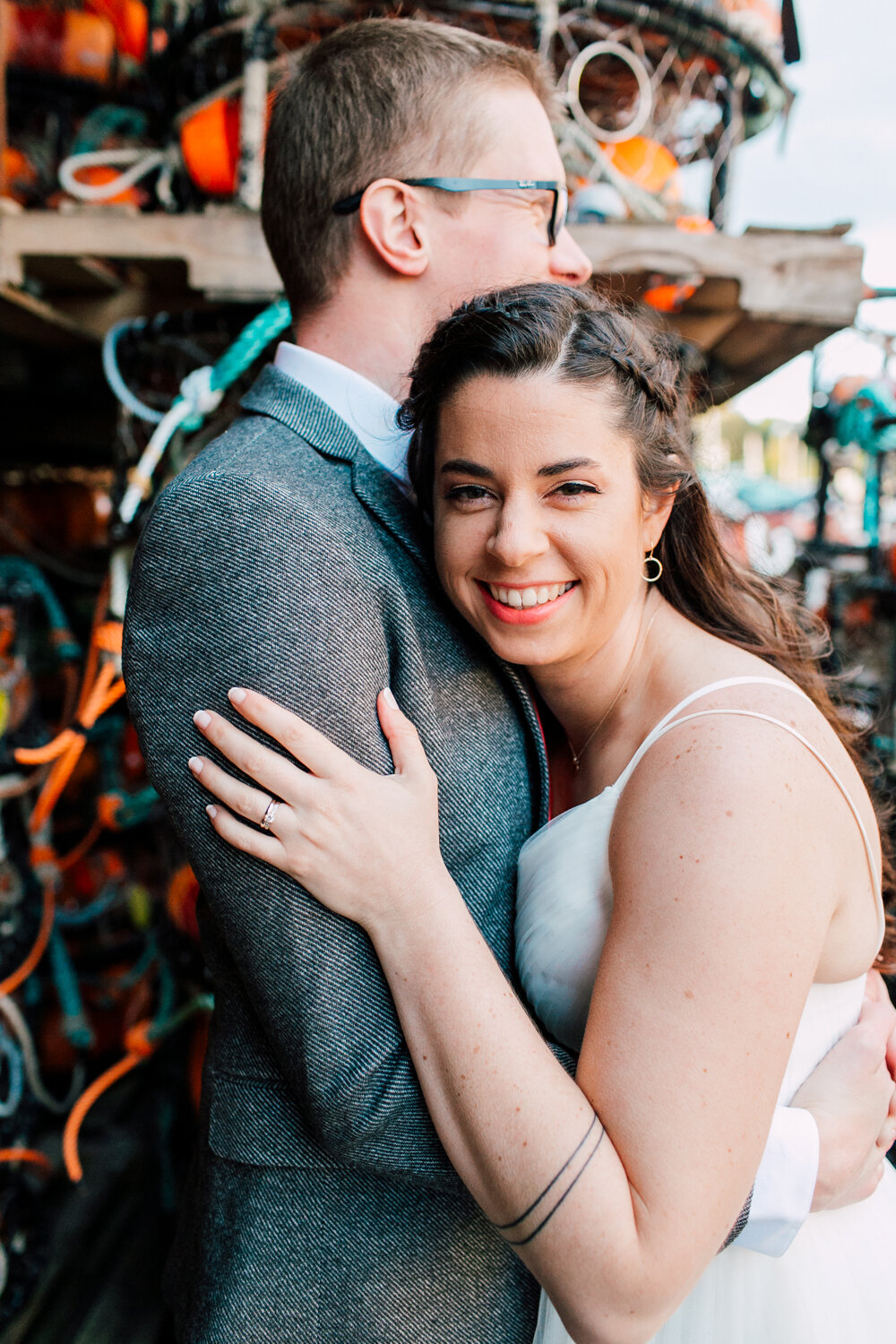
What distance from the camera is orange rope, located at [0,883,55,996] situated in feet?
8.79

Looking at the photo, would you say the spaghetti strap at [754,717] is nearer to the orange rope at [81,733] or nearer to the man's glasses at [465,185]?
the man's glasses at [465,185]

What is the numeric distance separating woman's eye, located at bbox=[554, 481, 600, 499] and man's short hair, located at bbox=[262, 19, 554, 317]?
1.77 feet

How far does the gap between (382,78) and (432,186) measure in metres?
0.18

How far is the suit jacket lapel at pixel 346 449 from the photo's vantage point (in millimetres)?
1166

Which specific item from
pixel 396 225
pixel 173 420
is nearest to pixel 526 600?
pixel 396 225

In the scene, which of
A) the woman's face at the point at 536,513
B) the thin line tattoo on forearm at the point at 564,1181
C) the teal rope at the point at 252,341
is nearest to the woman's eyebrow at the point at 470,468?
the woman's face at the point at 536,513

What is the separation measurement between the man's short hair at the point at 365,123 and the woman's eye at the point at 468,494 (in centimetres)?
46

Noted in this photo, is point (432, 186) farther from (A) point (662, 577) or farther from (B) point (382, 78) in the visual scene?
(A) point (662, 577)

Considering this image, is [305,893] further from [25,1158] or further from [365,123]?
[25,1158]

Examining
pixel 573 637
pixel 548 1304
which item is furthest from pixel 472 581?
pixel 548 1304

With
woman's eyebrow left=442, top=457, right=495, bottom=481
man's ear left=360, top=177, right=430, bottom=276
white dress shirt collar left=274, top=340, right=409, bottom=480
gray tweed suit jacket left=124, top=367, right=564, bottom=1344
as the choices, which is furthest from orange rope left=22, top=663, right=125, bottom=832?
woman's eyebrow left=442, top=457, right=495, bottom=481

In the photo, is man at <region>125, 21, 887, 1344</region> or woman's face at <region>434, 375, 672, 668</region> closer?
man at <region>125, 21, 887, 1344</region>

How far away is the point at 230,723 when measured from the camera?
93 cm

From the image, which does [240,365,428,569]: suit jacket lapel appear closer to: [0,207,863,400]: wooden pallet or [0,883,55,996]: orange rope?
[0,207,863,400]: wooden pallet
